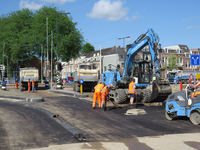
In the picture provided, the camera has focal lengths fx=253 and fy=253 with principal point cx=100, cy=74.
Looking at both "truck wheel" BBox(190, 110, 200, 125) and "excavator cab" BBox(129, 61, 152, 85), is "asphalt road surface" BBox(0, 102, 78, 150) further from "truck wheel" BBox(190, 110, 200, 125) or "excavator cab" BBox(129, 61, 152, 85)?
"excavator cab" BBox(129, 61, 152, 85)

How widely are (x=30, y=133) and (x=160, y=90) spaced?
27.5 feet

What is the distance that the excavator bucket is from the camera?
47.1 ft

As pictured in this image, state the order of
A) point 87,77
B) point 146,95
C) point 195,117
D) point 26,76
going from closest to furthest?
point 195,117 → point 146,95 → point 87,77 → point 26,76

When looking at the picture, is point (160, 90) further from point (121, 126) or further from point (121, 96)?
point (121, 126)

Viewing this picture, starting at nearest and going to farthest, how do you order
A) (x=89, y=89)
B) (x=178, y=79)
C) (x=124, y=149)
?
(x=124, y=149)
(x=89, y=89)
(x=178, y=79)

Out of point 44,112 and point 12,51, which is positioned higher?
point 12,51

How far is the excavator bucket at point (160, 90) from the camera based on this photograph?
47.1 feet

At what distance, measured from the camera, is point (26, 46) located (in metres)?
53.4

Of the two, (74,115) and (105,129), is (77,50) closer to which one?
(74,115)

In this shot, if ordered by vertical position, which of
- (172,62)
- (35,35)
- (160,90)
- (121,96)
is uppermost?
(35,35)

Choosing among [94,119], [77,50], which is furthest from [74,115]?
[77,50]

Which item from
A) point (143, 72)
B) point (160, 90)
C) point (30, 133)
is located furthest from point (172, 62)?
point (30, 133)

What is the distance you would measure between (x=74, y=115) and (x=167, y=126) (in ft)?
15.5

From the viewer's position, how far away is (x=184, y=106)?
9836 millimetres
